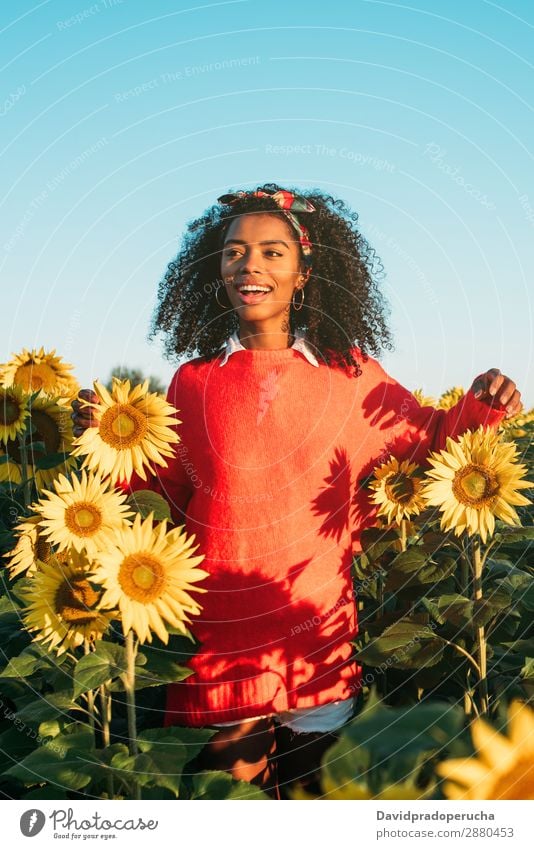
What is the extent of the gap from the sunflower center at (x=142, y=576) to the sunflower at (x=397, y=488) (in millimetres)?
949

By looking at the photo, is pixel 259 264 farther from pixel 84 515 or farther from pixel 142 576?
pixel 142 576

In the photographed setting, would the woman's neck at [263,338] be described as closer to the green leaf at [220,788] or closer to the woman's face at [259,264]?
the woman's face at [259,264]

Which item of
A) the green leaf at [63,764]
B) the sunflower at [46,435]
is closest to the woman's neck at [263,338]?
the sunflower at [46,435]

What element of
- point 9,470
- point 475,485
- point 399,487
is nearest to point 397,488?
point 399,487

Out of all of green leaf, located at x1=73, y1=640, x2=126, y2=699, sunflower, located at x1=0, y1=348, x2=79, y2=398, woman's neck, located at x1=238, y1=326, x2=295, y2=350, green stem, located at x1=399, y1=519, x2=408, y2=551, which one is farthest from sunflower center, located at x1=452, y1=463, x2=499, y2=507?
sunflower, located at x1=0, y1=348, x2=79, y2=398

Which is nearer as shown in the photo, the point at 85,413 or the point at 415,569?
the point at 85,413

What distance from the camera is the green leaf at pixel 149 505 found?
2.21m

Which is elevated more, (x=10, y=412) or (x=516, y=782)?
(x=10, y=412)

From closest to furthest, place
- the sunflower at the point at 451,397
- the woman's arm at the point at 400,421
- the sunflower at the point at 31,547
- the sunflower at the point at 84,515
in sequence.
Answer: the sunflower at the point at 84,515 → the sunflower at the point at 31,547 → the woman's arm at the point at 400,421 → the sunflower at the point at 451,397

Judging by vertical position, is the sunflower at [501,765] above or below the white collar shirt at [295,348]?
below

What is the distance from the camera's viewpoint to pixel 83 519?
2.18 meters

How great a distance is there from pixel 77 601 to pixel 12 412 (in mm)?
1378

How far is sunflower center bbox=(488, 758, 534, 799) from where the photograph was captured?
23.2 inches

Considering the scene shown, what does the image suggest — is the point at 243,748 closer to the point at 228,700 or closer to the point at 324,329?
the point at 228,700
